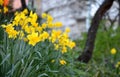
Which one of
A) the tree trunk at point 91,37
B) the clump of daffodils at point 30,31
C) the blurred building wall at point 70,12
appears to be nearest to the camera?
the clump of daffodils at point 30,31

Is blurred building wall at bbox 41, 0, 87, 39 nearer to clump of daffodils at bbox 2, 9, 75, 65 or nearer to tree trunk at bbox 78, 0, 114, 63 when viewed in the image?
tree trunk at bbox 78, 0, 114, 63

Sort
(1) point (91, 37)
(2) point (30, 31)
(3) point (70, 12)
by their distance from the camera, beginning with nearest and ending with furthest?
(2) point (30, 31), (1) point (91, 37), (3) point (70, 12)

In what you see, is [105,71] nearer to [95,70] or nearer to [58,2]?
[95,70]

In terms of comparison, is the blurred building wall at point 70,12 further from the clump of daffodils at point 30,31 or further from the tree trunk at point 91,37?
the clump of daffodils at point 30,31

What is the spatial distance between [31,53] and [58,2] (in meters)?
8.95

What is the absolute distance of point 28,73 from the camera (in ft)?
11.2

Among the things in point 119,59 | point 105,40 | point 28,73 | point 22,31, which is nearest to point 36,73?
point 28,73

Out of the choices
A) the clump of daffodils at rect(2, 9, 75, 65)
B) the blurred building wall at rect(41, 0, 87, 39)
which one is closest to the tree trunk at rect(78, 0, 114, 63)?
the clump of daffodils at rect(2, 9, 75, 65)

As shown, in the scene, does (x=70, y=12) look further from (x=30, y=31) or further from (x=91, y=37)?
(x=30, y=31)

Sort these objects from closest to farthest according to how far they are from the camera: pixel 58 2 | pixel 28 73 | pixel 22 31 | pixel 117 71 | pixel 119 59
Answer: pixel 28 73, pixel 22 31, pixel 117 71, pixel 119 59, pixel 58 2

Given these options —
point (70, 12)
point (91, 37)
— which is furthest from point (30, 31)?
point (70, 12)

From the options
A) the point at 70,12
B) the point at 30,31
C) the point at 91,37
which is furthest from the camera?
the point at 70,12

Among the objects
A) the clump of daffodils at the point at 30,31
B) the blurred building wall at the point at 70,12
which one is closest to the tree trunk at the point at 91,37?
the clump of daffodils at the point at 30,31

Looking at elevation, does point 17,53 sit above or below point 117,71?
above
